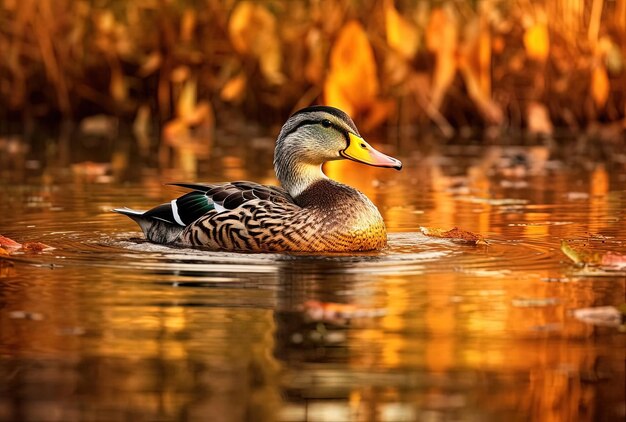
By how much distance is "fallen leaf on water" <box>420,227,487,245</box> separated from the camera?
29.2 feet

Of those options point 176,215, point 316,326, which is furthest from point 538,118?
point 316,326

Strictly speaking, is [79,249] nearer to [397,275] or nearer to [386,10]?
[397,275]

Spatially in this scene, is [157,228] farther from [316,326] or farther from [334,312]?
[316,326]

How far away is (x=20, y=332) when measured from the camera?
19.1ft

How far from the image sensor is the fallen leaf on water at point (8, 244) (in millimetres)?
8445

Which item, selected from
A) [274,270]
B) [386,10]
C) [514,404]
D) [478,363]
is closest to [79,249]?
[274,270]

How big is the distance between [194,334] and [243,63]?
46.4 ft

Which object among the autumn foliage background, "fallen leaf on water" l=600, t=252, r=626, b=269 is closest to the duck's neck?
"fallen leaf on water" l=600, t=252, r=626, b=269

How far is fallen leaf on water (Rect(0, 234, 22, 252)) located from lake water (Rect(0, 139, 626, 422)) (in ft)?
0.65

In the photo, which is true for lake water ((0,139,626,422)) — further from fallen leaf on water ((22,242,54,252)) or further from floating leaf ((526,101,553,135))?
floating leaf ((526,101,553,135))

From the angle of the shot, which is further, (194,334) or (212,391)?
(194,334)

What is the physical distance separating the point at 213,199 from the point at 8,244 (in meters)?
→ 1.20

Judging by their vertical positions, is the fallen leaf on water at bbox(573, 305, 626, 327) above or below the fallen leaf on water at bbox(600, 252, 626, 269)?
below

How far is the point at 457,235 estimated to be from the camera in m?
9.09
